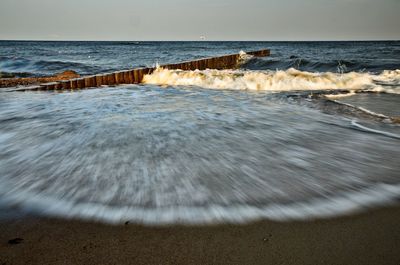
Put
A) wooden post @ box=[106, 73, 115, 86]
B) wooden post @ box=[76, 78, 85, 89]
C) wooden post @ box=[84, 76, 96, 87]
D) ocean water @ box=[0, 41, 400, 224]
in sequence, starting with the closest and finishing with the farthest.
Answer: ocean water @ box=[0, 41, 400, 224]
wooden post @ box=[76, 78, 85, 89]
wooden post @ box=[84, 76, 96, 87]
wooden post @ box=[106, 73, 115, 86]

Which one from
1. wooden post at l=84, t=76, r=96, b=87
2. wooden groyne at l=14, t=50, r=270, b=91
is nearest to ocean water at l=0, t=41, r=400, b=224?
wooden groyne at l=14, t=50, r=270, b=91

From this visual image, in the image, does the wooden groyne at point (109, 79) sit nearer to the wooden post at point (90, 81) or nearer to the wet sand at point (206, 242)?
the wooden post at point (90, 81)

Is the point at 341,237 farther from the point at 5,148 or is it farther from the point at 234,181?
the point at 5,148

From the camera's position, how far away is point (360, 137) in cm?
350

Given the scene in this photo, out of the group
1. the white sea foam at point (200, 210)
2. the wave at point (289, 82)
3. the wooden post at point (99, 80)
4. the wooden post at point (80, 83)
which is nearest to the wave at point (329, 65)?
the wave at point (289, 82)

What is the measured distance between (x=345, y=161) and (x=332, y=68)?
14.5 m

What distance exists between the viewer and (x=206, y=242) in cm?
152

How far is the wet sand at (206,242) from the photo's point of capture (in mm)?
1379

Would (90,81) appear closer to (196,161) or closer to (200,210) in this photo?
(196,161)

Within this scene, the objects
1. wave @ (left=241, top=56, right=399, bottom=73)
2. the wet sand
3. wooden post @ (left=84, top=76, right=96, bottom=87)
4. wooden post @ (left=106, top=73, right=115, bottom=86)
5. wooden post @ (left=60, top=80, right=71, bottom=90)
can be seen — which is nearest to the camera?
the wet sand

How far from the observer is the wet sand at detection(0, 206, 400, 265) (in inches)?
54.3

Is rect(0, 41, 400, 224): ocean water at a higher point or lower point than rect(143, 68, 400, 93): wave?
lower

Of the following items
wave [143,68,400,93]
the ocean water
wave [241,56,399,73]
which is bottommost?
the ocean water

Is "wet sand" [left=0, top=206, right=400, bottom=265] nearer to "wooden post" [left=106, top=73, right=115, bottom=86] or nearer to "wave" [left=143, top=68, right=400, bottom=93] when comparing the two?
"wave" [left=143, top=68, right=400, bottom=93]
